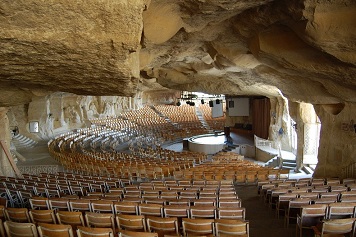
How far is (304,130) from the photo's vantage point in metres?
16.7

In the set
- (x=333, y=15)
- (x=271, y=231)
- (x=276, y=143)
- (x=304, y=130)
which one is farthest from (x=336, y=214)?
(x=276, y=143)

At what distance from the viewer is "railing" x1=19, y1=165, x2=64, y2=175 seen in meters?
15.6

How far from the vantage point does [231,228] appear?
17.0 ft

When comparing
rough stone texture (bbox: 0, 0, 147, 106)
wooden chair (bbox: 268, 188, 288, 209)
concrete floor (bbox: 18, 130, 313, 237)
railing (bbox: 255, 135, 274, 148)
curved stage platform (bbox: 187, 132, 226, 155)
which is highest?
rough stone texture (bbox: 0, 0, 147, 106)

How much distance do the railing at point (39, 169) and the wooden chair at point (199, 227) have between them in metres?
11.9

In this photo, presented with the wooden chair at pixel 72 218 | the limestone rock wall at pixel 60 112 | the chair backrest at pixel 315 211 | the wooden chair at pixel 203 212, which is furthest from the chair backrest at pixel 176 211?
the limestone rock wall at pixel 60 112

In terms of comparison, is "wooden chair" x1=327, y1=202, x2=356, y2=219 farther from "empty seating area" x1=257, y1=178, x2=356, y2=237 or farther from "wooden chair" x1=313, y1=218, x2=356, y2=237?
"wooden chair" x1=313, y1=218, x2=356, y2=237

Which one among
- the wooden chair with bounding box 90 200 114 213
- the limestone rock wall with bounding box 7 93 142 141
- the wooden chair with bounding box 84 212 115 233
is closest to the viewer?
the wooden chair with bounding box 84 212 115 233

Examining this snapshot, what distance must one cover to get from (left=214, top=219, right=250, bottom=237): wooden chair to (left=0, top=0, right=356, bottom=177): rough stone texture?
11.0 feet

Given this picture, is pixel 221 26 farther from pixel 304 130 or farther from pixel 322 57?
pixel 304 130

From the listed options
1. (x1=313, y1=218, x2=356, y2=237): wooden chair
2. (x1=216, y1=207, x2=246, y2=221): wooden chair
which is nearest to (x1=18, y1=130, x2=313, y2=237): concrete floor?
(x1=216, y1=207, x2=246, y2=221): wooden chair

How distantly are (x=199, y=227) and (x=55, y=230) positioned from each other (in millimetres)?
2415

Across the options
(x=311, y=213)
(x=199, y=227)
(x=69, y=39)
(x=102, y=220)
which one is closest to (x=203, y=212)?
(x=199, y=227)

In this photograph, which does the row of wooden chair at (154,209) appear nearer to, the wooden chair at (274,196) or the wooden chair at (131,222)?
the wooden chair at (131,222)
